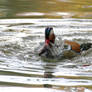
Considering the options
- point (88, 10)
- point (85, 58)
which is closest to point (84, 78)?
point (85, 58)

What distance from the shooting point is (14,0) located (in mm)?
21422

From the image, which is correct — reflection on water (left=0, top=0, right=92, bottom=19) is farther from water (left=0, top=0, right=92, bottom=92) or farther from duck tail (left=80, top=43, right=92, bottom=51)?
duck tail (left=80, top=43, right=92, bottom=51)

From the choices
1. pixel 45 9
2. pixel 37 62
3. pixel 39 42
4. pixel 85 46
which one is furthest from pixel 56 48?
pixel 45 9

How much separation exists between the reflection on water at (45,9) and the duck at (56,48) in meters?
5.18

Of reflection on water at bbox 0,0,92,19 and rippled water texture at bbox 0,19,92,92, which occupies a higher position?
reflection on water at bbox 0,0,92,19

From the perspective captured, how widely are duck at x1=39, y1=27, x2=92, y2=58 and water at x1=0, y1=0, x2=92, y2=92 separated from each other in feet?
0.83

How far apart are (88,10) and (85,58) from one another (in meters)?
7.51

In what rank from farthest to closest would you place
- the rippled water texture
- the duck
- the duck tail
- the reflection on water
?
the reflection on water < the duck tail < the duck < the rippled water texture

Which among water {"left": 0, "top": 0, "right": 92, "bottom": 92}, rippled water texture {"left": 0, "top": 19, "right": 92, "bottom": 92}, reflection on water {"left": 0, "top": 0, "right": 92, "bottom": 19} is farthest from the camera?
reflection on water {"left": 0, "top": 0, "right": 92, "bottom": 19}

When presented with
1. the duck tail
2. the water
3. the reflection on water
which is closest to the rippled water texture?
the water

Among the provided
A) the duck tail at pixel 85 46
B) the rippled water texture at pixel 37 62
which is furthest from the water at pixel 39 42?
the duck tail at pixel 85 46

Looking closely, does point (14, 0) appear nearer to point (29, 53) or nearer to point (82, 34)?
point (82, 34)

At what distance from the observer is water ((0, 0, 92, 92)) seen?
8469 millimetres

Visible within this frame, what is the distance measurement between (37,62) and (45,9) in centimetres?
863
